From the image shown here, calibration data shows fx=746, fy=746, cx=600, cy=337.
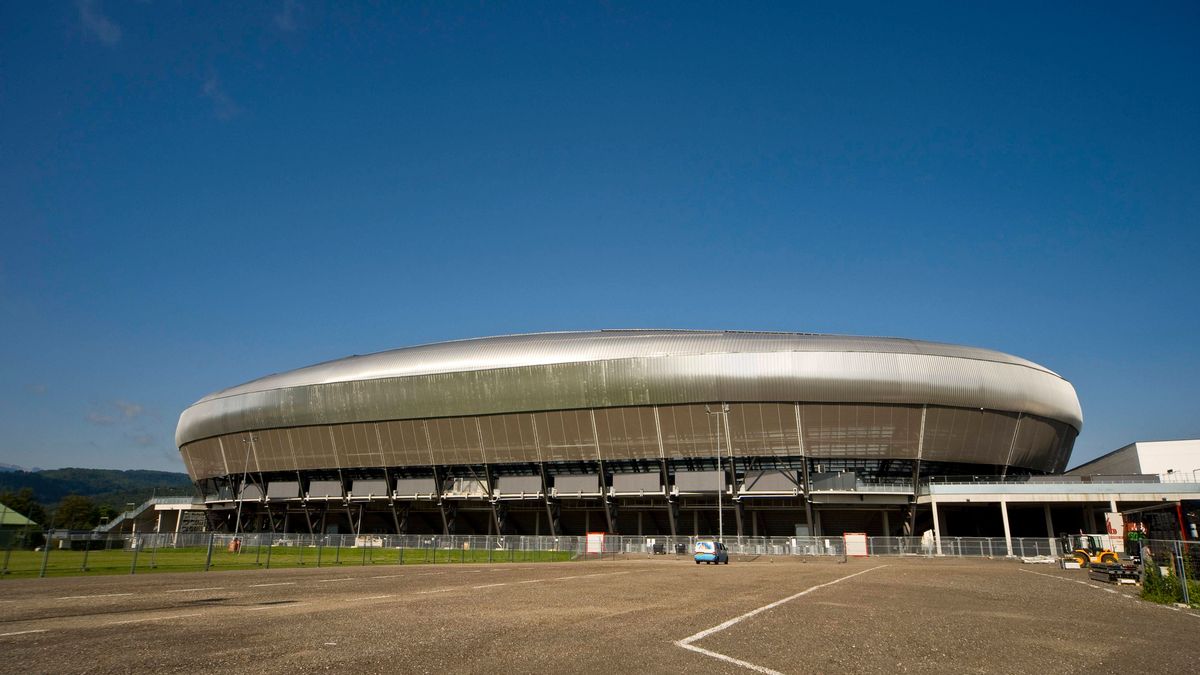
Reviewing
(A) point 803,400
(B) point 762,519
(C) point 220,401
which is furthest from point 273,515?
(A) point 803,400

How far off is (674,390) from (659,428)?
423 centimetres

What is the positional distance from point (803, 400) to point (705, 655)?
53843 mm

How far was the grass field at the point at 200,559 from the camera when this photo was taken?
30827mm

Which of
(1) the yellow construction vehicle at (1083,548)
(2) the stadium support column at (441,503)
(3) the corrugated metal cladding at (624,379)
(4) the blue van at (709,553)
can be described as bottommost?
(1) the yellow construction vehicle at (1083,548)

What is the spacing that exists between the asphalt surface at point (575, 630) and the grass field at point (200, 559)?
1060cm

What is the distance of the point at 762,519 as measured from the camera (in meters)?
69.4

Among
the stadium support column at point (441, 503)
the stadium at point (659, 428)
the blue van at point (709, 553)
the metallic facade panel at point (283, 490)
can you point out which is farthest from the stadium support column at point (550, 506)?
the metallic facade panel at point (283, 490)

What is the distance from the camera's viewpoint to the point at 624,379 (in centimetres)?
6381

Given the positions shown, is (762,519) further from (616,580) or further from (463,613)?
(463,613)

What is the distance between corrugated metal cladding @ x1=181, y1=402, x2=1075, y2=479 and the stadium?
6.0 inches

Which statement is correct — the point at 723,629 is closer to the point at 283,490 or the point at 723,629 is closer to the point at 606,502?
the point at 606,502

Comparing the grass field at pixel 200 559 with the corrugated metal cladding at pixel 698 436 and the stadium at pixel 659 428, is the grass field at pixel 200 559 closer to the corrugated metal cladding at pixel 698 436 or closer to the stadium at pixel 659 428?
the corrugated metal cladding at pixel 698 436

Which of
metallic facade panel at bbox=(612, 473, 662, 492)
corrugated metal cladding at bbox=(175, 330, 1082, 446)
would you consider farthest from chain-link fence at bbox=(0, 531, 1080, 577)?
corrugated metal cladding at bbox=(175, 330, 1082, 446)

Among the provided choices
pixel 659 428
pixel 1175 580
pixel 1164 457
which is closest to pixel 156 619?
pixel 1175 580
